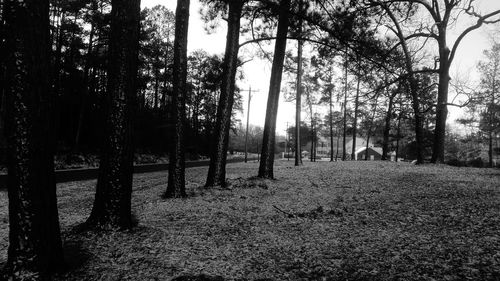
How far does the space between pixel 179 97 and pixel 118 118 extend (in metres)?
3.10

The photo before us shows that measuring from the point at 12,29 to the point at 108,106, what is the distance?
6.03 ft

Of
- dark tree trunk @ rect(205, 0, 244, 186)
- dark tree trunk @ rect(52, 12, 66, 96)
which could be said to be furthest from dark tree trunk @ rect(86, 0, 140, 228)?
dark tree trunk @ rect(52, 12, 66, 96)

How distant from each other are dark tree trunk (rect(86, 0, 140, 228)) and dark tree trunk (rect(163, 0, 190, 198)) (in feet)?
8.65

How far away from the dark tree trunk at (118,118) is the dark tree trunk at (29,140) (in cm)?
140

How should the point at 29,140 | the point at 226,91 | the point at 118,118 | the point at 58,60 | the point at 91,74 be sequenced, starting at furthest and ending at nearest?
the point at 91,74 < the point at 58,60 < the point at 226,91 < the point at 118,118 < the point at 29,140

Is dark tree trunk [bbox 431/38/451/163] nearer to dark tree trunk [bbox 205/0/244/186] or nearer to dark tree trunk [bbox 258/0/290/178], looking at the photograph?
dark tree trunk [bbox 258/0/290/178]

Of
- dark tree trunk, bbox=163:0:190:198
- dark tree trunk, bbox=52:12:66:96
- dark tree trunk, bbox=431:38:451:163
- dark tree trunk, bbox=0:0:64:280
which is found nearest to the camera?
dark tree trunk, bbox=0:0:64:280

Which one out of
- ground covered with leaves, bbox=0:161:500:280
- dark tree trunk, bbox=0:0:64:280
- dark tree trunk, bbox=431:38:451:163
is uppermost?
dark tree trunk, bbox=431:38:451:163

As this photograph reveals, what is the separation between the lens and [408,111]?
10391 mm

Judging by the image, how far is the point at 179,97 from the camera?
25.8 feet

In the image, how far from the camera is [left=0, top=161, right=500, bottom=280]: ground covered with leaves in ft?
12.9

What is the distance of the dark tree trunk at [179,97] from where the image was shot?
7711 millimetres

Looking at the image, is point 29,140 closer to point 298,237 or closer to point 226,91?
point 298,237

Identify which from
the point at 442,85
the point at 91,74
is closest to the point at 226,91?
the point at 442,85
